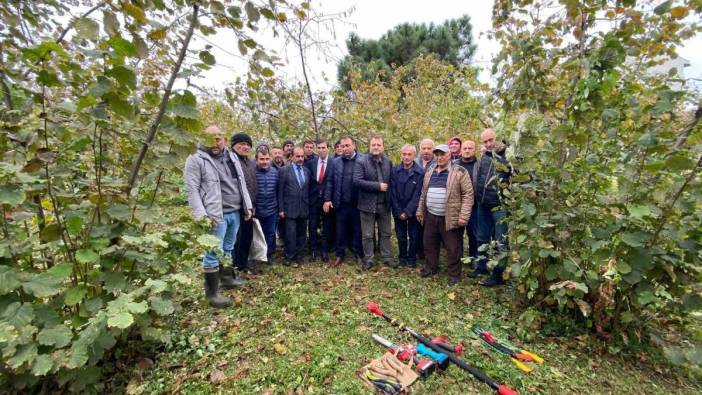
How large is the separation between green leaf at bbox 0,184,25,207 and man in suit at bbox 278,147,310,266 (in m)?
3.52

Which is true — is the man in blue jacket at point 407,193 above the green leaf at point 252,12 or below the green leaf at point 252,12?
below

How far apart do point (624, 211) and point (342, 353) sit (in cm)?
270

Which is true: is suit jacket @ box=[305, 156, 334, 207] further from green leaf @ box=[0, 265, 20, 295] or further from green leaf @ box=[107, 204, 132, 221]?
green leaf @ box=[0, 265, 20, 295]

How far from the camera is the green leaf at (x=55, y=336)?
6.14 ft

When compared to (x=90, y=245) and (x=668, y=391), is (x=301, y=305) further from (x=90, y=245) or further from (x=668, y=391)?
(x=668, y=391)

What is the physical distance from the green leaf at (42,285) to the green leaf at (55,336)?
0.71ft

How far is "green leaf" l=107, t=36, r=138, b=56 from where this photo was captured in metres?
1.69

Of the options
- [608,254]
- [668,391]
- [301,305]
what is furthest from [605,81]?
[301,305]

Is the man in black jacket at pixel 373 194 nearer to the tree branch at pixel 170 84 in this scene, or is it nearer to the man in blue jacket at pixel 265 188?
the man in blue jacket at pixel 265 188

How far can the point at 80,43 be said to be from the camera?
2.65 m

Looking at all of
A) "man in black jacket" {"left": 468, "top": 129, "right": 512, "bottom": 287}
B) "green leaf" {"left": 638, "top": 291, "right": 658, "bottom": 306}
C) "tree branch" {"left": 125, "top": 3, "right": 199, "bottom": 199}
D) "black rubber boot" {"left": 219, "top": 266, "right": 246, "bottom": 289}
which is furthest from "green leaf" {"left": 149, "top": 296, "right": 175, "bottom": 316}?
"man in black jacket" {"left": 468, "top": 129, "right": 512, "bottom": 287}

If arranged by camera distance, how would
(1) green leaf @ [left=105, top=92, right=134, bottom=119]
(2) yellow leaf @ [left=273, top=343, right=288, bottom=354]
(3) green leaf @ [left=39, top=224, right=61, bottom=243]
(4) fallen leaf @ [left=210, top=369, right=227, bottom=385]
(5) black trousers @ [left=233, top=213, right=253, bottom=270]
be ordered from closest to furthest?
(1) green leaf @ [left=105, top=92, right=134, bottom=119], (3) green leaf @ [left=39, top=224, right=61, bottom=243], (4) fallen leaf @ [left=210, top=369, right=227, bottom=385], (2) yellow leaf @ [left=273, top=343, right=288, bottom=354], (5) black trousers @ [left=233, top=213, right=253, bottom=270]

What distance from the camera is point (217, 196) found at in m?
3.85

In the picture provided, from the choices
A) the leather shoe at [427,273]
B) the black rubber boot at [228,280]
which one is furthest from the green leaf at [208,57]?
the leather shoe at [427,273]
